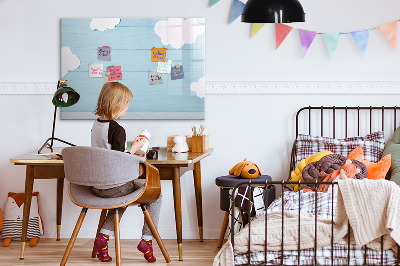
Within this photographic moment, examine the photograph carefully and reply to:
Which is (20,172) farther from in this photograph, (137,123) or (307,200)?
(307,200)

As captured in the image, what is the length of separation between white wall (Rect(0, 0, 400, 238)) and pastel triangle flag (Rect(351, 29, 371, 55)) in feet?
0.15

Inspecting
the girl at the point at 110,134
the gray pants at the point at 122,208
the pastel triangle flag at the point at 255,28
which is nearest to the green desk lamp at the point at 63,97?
the girl at the point at 110,134

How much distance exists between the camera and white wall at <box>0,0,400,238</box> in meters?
4.36

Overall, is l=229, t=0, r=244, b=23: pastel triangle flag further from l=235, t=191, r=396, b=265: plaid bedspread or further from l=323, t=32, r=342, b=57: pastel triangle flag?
l=235, t=191, r=396, b=265: plaid bedspread

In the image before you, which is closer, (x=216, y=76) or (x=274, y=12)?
(x=274, y=12)

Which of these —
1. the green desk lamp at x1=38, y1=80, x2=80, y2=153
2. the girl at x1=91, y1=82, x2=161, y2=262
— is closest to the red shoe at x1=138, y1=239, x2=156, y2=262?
the girl at x1=91, y1=82, x2=161, y2=262

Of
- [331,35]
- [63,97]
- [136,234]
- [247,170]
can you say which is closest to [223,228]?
[247,170]

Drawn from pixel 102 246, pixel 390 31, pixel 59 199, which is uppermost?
pixel 390 31

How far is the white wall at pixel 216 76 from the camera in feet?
14.3

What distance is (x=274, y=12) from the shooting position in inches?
123

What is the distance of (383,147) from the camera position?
4203mm

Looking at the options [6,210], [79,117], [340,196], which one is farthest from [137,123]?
[340,196]

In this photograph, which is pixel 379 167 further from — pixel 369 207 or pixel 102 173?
pixel 102 173

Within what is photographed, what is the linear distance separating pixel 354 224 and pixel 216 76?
1787mm
